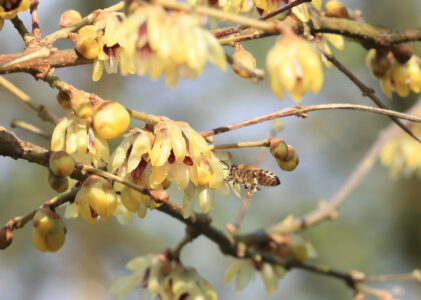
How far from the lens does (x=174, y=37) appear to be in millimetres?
1271

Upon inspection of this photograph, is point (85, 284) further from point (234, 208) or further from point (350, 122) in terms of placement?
point (350, 122)

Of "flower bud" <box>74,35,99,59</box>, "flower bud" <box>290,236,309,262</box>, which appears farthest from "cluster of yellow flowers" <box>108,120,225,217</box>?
"flower bud" <box>290,236,309,262</box>

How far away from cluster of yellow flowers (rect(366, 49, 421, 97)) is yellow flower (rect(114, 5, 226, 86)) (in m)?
1.13

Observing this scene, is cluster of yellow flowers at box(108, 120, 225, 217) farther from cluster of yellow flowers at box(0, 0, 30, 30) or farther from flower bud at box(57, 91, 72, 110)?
cluster of yellow flowers at box(0, 0, 30, 30)

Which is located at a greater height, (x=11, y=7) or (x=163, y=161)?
(x=11, y=7)

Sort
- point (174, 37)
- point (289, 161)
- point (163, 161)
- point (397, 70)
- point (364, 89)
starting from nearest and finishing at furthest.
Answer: point (174, 37), point (163, 161), point (289, 161), point (364, 89), point (397, 70)

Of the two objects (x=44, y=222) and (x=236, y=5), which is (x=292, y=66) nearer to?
(x=236, y=5)

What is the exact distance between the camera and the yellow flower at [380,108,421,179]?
4141 mm

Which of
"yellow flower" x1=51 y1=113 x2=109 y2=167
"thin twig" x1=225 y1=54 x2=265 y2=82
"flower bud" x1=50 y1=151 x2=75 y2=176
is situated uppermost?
"thin twig" x1=225 y1=54 x2=265 y2=82

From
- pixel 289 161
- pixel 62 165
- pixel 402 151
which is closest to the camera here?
pixel 62 165

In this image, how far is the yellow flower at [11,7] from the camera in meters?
1.69

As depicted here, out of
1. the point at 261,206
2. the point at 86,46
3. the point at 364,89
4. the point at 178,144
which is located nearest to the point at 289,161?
the point at 178,144

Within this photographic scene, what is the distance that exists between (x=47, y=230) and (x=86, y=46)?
0.45 m

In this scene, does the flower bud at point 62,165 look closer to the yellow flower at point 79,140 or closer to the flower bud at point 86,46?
the yellow flower at point 79,140
